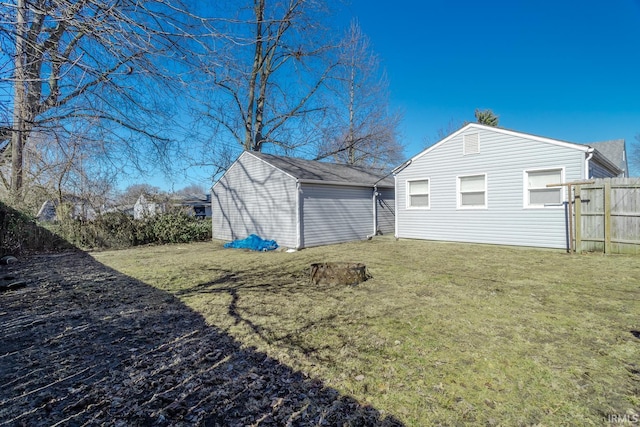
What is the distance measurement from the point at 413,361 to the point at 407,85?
67.4 ft

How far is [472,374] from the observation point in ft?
8.25

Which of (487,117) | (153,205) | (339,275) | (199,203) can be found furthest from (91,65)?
(199,203)

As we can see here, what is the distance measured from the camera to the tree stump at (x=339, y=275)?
18.4ft

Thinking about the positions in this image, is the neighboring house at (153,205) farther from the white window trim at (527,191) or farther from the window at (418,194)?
the white window trim at (527,191)

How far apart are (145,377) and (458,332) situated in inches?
122

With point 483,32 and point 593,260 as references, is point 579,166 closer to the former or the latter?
point 593,260

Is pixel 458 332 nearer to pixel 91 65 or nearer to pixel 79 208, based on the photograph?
pixel 91 65

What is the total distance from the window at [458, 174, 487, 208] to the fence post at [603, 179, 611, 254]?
291 cm

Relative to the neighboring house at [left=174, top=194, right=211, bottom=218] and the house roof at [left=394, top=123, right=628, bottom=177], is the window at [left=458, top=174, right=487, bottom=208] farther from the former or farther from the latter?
the neighboring house at [left=174, top=194, right=211, bottom=218]

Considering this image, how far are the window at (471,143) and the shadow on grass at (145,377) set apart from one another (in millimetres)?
9186

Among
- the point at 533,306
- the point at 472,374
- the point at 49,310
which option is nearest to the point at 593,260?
the point at 533,306

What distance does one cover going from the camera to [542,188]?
8867 mm

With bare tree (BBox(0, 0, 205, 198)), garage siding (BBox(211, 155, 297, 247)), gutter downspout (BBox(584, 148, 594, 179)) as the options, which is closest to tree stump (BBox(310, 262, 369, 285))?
bare tree (BBox(0, 0, 205, 198))

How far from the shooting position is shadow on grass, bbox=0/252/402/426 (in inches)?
82.7
